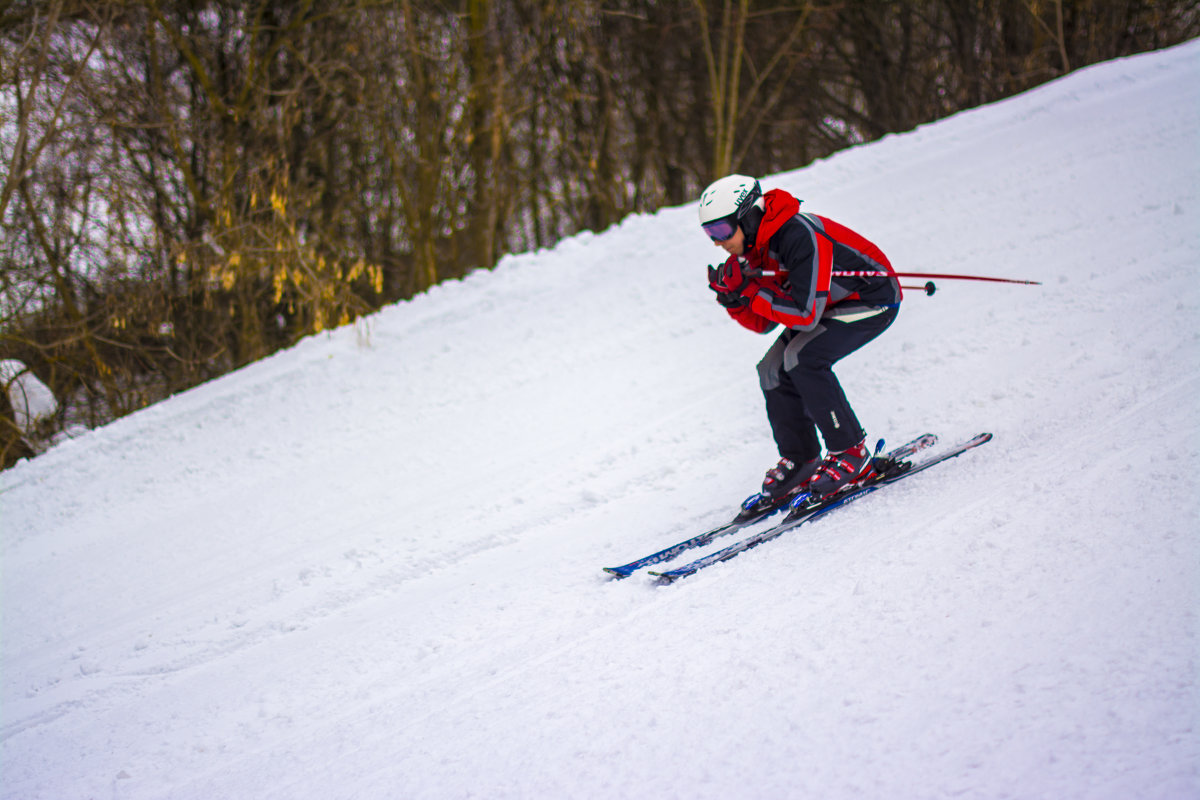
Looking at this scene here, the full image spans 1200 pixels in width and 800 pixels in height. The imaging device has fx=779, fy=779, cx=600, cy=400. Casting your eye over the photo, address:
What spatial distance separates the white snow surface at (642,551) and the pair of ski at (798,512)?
0.28 feet

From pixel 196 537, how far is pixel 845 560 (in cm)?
396

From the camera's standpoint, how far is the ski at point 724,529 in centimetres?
362

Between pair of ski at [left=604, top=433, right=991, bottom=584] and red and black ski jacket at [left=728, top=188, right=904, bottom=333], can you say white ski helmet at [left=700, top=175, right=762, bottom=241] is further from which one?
pair of ski at [left=604, top=433, right=991, bottom=584]

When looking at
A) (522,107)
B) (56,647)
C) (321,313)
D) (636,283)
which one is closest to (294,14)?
(522,107)

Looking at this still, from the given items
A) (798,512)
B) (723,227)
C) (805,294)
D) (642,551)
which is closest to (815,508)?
(798,512)

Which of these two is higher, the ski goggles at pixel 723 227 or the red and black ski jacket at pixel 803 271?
the ski goggles at pixel 723 227

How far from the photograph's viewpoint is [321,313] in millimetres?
7258

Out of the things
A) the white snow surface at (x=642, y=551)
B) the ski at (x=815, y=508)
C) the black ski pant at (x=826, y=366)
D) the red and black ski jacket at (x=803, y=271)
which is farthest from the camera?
the black ski pant at (x=826, y=366)

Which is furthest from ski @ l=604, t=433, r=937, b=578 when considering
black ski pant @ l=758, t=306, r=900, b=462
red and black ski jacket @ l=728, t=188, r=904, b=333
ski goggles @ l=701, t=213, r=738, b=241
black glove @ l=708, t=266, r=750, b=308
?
ski goggles @ l=701, t=213, r=738, b=241

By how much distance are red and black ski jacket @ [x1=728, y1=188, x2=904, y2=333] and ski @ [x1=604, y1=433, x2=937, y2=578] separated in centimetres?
79

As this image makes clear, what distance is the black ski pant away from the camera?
12.3 ft

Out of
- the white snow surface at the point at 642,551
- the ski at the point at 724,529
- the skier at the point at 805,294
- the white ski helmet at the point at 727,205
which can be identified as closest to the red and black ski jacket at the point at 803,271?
the skier at the point at 805,294

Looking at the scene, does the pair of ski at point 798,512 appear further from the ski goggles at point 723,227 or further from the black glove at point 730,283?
the ski goggles at point 723,227

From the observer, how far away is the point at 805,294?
358 centimetres
